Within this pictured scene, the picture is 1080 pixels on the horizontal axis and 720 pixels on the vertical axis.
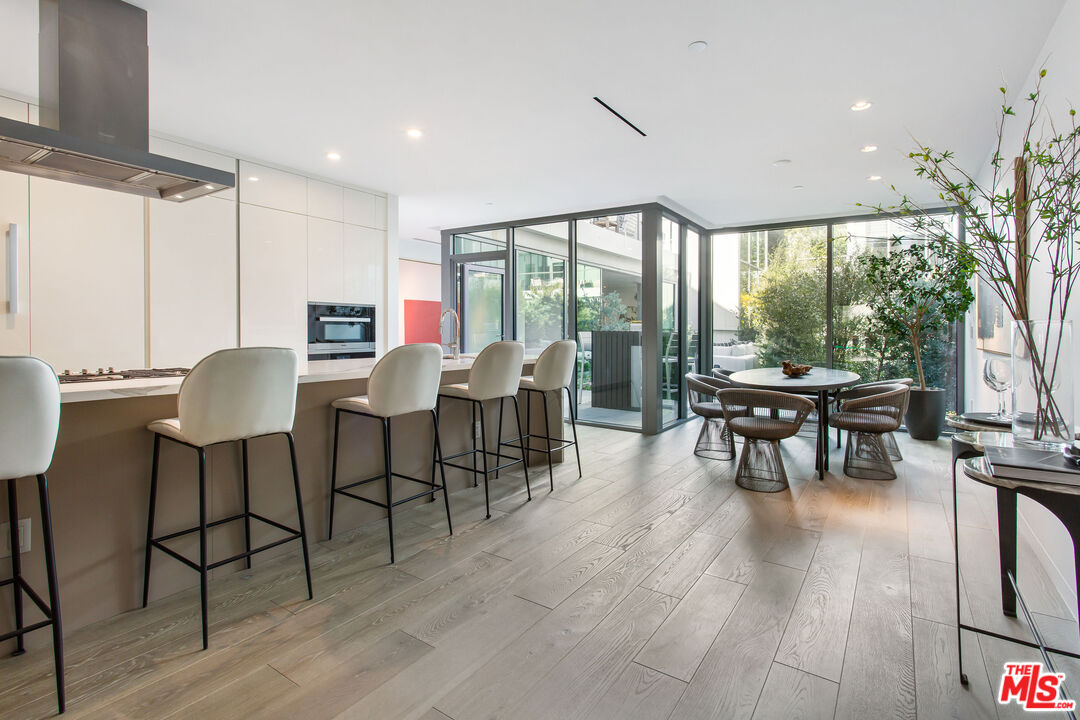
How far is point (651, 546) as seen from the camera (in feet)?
8.95

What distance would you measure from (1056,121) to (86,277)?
5283mm

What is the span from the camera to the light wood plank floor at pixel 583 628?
1597mm

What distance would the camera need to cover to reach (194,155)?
3826 mm

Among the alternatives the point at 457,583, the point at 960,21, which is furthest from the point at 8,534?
the point at 960,21

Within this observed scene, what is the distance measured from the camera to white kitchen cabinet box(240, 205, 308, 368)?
13.7ft

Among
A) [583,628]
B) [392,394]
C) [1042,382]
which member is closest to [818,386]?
[1042,382]

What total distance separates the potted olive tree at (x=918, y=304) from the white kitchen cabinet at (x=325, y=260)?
5.31 metres

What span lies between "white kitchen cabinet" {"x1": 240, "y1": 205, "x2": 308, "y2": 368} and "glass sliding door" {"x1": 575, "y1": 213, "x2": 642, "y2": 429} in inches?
119

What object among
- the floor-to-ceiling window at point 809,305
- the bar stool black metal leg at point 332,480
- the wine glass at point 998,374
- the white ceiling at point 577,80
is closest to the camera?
the wine glass at point 998,374

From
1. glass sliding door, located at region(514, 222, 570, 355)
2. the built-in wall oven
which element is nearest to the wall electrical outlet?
the built-in wall oven

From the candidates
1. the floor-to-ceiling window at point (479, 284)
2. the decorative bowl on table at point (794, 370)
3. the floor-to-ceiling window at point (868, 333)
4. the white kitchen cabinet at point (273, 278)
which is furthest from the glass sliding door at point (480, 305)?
the floor-to-ceiling window at point (868, 333)

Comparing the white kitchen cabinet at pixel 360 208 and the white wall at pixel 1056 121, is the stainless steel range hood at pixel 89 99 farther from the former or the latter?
the white wall at pixel 1056 121

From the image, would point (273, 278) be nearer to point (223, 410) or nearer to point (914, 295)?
point (223, 410)

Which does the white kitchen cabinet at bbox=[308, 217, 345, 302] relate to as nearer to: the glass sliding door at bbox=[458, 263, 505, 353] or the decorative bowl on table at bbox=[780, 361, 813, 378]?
the glass sliding door at bbox=[458, 263, 505, 353]
